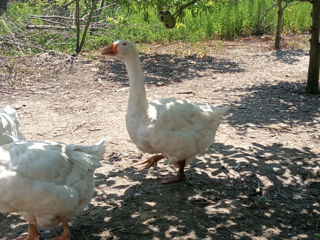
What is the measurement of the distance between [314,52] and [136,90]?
4453 millimetres

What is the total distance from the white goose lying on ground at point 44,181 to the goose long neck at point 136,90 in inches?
39.3

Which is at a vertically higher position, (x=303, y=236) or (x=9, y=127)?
(x=9, y=127)

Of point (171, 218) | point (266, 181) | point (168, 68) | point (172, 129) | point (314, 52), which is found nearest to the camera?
point (171, 218)

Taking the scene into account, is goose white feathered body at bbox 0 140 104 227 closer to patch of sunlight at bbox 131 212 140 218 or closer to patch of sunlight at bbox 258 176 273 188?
patch of sunlight at bbox 131 212 140 218

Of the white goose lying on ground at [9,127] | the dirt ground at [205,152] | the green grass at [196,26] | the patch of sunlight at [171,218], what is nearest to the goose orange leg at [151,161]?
the dirt ground at [205,152]

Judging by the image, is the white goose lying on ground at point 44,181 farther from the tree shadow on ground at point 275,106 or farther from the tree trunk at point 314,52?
the tree trunk at point 314,52

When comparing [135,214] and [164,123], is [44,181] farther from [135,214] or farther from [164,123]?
[164,123]

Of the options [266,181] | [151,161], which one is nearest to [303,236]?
[266,181]

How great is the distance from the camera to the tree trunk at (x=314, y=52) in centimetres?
716

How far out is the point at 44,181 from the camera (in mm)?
3119

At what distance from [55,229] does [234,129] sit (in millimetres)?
A: 3362

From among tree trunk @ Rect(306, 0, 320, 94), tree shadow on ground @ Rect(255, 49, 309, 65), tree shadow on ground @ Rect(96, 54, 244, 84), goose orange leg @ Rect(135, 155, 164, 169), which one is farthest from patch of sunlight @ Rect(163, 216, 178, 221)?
tree shadow on ground @ Rect(255, 49, 309, 65)

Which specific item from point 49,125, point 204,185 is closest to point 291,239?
point 204,185

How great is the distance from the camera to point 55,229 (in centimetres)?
379
